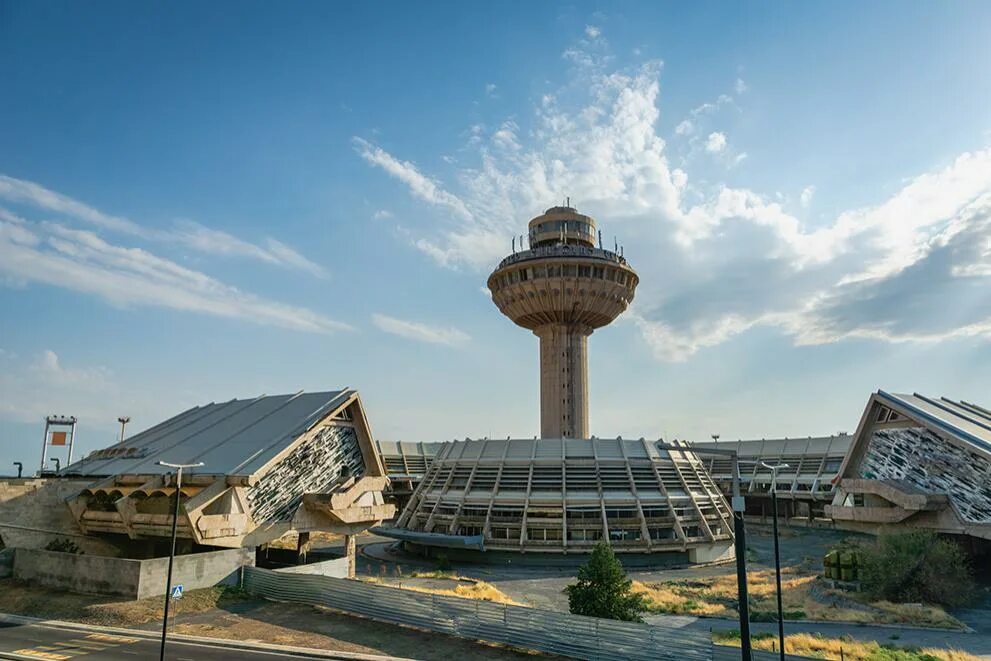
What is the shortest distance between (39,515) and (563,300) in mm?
51234

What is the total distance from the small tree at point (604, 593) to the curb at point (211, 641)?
314 inches

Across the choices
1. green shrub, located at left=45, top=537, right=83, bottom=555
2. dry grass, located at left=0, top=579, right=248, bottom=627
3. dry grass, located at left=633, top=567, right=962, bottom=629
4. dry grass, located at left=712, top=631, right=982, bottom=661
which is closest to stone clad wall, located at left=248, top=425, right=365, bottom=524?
dry grass, located at left=0, top=579, right=248, bottom=627

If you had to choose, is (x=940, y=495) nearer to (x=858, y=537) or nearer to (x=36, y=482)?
(x=858, y=537)

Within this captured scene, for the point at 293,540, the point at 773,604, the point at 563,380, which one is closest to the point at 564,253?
the point at 563,380

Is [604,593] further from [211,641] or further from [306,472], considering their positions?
[306,472]

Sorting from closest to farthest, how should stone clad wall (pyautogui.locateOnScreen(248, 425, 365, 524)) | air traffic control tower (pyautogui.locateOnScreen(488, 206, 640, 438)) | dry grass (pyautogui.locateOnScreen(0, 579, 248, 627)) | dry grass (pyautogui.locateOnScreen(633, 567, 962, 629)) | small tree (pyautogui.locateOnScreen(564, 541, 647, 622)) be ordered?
small tree (pyautogui.locateOnScreen(564, 541, 647, 622))
dry grass (pyautogui.locateOnScreen(0, 579, 248, 627))
dry grass (pyautogui.locateOnScreen(633, 567, 962, 629))
stone clad wall (pyautogui.locateOnScreen(248, 425, 365, 524))
air traffic control tower (pyautogui.locateOnScreen(488, 206, 640, 438))

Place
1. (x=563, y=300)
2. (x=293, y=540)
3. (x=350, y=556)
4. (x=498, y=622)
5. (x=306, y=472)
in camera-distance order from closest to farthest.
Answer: (x=498, y=622) < (x=306, y=472) < (x=350, y=556) < (x=293, y=540) < (x=563, y=300)

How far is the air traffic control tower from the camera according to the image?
72.8m

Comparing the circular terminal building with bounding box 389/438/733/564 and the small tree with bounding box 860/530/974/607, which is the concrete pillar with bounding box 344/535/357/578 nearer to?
the circular terminal building with bounding box 389/438/733/564

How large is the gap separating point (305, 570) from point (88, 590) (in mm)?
10786

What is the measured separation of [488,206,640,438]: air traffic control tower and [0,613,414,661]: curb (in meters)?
50.2

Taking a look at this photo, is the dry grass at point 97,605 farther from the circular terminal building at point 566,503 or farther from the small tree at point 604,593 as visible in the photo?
the circular terminal building at point 566,503

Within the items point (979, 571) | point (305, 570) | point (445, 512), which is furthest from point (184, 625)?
point (979, 571)

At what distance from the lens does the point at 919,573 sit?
3581 centimetres
